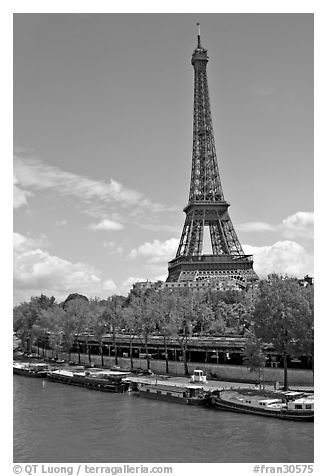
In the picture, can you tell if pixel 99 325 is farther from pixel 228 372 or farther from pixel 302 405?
pixel 302 405

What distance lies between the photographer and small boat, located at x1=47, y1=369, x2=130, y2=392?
5131 centimetres

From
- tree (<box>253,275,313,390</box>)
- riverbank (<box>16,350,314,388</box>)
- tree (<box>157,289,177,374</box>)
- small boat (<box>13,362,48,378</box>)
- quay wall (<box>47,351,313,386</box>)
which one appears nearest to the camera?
tree (<box>253,275,313,390</box>)

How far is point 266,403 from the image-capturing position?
1529 inches

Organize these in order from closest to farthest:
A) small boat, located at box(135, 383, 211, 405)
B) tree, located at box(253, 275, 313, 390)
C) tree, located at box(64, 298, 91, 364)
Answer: small boat, located at box(135, 383, 211, 405) → tree, located at box(253, 275, 313, 390) → tree, located at box(64, 298, 91, 364)

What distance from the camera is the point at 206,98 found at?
119 meters

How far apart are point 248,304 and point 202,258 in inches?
1214

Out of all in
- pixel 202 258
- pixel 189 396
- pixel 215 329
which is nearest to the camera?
pixel 189 396

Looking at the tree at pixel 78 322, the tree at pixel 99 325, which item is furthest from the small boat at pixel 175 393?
the tree at pixel 78 322

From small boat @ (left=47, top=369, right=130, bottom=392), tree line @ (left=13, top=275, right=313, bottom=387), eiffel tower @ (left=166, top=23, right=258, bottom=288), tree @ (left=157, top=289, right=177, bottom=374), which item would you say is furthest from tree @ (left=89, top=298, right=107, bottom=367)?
eiffel tower @ (left=166, top=23, right=258, bottom=288)

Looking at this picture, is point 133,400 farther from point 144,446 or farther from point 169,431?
point 144,446

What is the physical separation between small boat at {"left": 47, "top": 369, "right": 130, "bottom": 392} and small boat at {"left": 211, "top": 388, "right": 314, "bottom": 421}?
10.6m

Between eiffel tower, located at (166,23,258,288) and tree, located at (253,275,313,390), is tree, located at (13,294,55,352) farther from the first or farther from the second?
tree, located at (253,275,313,390)

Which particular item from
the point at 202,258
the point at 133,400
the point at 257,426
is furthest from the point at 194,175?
the point at 257,426

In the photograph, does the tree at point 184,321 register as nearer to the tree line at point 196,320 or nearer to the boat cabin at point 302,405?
the tree line at point 196,320
